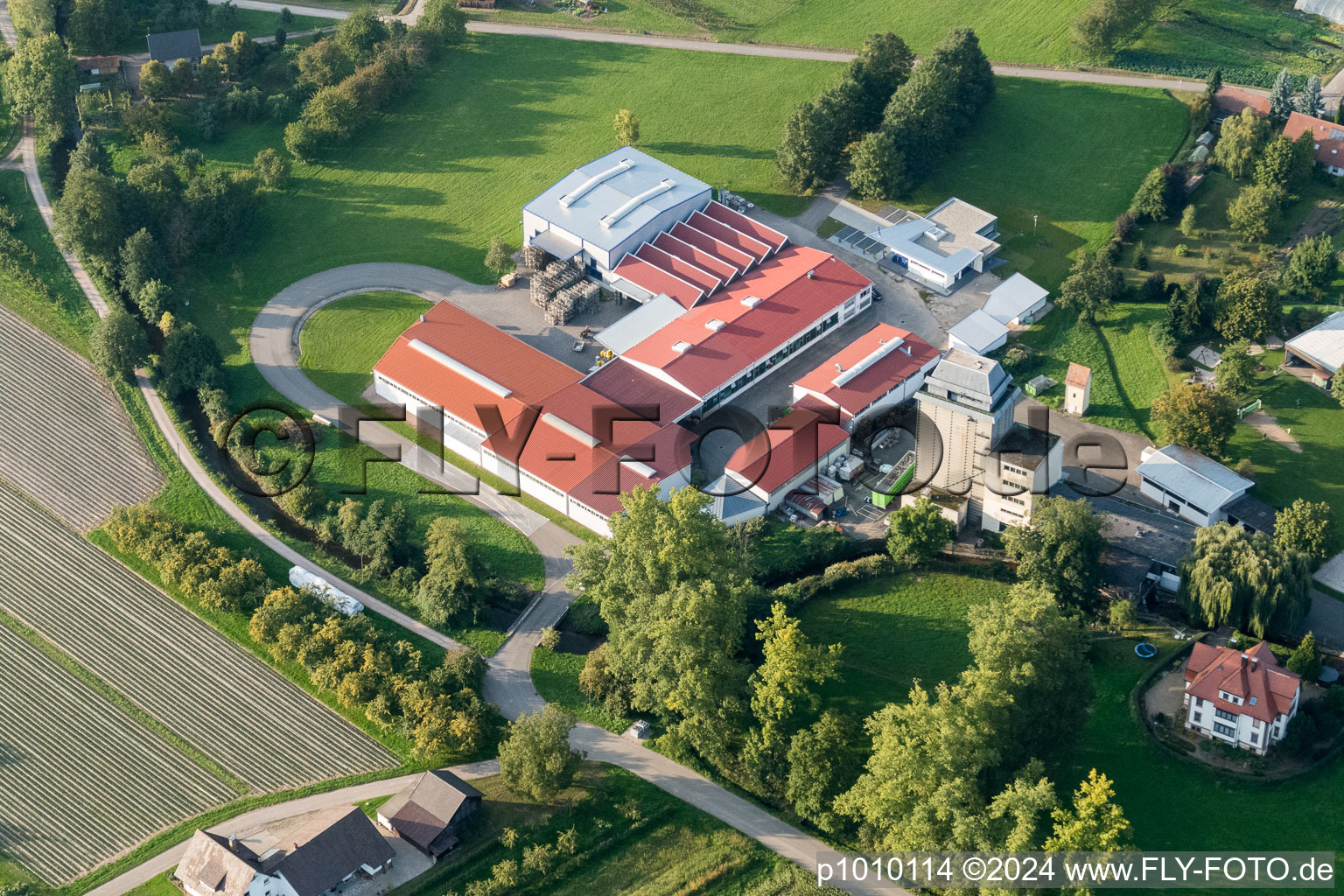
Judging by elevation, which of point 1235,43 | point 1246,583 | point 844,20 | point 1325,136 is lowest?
point 1246,583

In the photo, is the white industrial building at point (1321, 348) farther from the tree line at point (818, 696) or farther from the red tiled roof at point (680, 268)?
the red tiled roof at point (680, 268)

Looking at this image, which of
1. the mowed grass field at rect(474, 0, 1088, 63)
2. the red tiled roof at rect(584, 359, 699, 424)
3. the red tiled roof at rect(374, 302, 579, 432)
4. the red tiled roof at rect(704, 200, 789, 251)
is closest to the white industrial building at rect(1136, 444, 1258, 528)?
the red tiled roof at rect(584, 359, 699, 424)

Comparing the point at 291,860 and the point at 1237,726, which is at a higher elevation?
the point at 1237,726

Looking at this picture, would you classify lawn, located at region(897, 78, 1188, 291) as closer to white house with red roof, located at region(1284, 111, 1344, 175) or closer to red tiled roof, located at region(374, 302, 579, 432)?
white house with red roof, located at region(1284, 111, 1344, 175)

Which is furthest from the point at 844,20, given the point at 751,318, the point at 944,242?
the point at 751,318

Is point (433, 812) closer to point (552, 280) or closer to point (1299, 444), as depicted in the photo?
point (552, 280)

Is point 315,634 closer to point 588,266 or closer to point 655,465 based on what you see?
point 655,465

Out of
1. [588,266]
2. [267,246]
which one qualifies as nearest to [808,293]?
[588,266]
